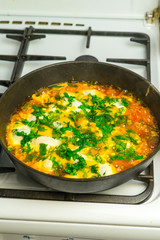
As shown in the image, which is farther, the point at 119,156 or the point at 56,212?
the point at 119,156

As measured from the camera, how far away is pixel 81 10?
1.60m

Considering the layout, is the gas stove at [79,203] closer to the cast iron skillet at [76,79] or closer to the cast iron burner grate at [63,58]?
the cast iron burner grate at [63,58]

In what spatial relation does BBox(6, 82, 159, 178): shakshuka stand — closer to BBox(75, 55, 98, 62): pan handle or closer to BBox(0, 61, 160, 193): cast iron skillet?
BBox(0, 61, 160, 193): cast iron skillet

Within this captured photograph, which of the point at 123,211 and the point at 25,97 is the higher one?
the point at 25,97

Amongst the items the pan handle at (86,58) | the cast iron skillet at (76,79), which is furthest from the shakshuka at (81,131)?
the pan handle at (86,58)

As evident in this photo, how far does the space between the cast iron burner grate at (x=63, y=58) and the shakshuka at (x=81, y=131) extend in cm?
7

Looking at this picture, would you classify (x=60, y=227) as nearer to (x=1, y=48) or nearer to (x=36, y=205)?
(x=36, y=205)

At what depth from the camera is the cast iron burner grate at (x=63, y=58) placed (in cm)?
98

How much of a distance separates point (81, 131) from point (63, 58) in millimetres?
408

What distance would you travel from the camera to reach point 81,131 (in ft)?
3.83

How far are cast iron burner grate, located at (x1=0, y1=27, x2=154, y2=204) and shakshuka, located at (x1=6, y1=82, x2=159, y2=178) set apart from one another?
0.23 ft

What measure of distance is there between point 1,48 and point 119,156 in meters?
0.87

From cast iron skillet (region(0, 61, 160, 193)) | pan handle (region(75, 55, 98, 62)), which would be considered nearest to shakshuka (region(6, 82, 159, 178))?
cast iron skillet (region(0, 61, 160, 193))

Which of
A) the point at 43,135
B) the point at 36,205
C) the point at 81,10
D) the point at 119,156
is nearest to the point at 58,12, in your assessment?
the point at 81,10
